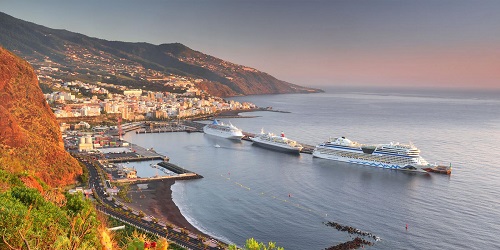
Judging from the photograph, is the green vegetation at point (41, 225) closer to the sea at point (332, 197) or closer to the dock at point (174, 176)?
the sea at point (332, 197)

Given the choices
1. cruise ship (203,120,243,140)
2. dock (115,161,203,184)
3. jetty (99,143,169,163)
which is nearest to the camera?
dock (115,161,203,184)

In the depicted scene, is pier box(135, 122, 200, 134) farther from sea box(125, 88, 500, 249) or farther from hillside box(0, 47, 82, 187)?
hillside box(0, 47, 82, 187)

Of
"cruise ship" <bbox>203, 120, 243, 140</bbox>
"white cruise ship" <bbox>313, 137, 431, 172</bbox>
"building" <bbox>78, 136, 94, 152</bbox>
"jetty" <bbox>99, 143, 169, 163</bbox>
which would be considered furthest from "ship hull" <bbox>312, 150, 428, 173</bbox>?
"building" <bbox>78, 136, 94, 152</bbox>

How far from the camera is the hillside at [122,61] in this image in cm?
13175

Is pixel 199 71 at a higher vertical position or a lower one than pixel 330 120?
higher

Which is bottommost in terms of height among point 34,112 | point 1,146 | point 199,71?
point 1,146

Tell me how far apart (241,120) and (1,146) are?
5644 centimetres

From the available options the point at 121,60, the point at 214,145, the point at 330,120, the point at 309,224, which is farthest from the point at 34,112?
the point at 121,60

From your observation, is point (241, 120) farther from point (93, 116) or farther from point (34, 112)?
point (34, 112)

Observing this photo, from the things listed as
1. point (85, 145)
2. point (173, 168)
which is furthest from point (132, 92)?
point (173, 168)

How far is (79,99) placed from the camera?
76.9m

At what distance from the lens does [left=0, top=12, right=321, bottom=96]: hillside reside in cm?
13175

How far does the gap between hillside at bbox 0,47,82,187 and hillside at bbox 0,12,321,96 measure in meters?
84.1

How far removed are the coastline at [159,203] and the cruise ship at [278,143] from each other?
1811 centimetres
